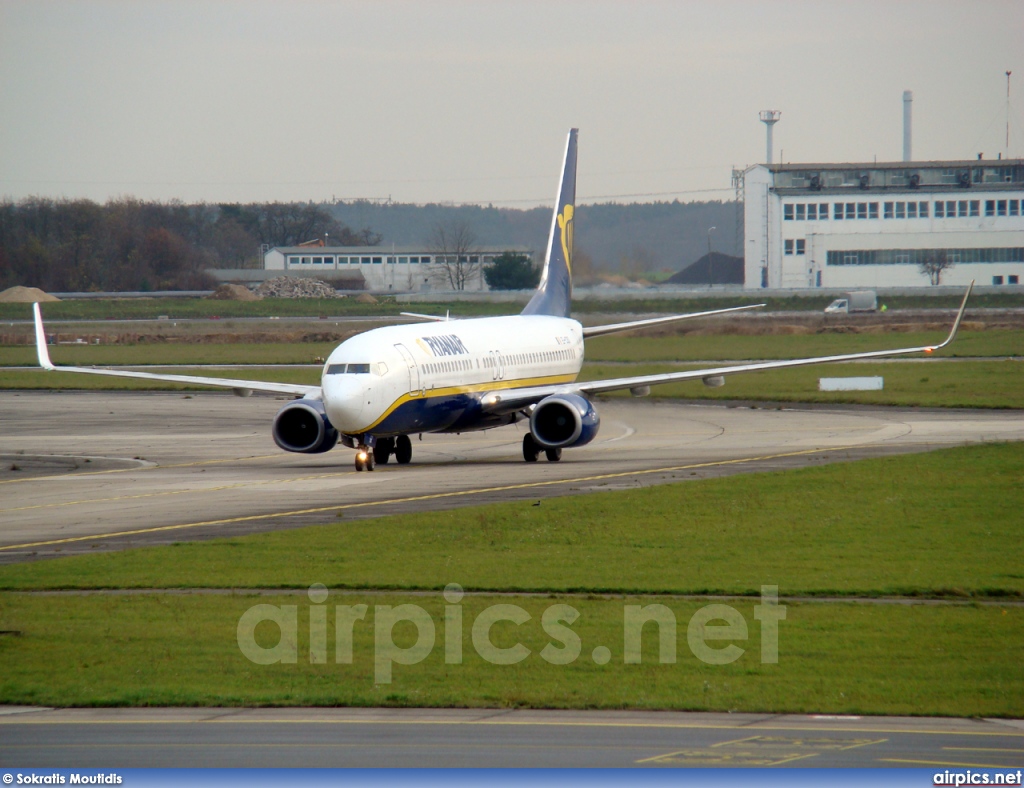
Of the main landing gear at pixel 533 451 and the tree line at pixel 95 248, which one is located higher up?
the tree line at pixel 95 248

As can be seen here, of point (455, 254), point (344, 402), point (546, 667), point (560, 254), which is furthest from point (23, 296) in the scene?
point (546, 667)

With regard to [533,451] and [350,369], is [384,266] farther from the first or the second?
[350,369]

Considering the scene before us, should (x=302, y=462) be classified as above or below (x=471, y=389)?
below

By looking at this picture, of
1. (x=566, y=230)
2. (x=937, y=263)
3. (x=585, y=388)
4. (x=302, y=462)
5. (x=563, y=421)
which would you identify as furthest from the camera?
(x=937, y=263)

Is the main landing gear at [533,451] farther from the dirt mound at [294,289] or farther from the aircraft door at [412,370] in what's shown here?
the dirt mound at [294,289]

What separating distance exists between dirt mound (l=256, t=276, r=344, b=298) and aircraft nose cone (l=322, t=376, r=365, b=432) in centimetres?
12002

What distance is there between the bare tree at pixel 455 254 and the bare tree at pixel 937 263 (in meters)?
51.2

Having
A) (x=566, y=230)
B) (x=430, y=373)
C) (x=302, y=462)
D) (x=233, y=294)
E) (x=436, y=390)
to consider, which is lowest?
(x=302, y=462)

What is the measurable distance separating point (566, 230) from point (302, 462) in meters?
17.6

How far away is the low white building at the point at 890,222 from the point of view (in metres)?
133
